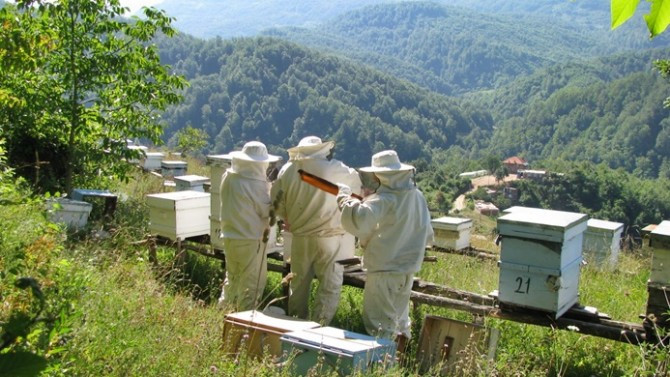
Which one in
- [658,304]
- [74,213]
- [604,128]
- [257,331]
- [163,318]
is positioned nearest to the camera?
[163,318]

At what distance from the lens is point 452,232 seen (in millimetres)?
9906

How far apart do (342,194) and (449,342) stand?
1562 mm

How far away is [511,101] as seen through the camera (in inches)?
7205

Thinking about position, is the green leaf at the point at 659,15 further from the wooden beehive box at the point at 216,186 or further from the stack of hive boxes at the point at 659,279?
the wooden beehive box at the point at 216,186

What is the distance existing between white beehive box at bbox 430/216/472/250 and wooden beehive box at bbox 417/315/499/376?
418 cm

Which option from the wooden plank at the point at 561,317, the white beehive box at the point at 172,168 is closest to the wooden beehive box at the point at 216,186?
the wooden plank at the point at 561,317

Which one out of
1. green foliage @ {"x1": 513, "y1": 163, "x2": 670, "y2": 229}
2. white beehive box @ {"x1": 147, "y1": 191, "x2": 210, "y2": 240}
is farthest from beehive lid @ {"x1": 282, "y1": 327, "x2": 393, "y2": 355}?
green foliage @ {"x1": 513, "y1": 163, "x2": 670, "y2": 229}

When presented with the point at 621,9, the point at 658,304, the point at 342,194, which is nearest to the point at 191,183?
the point at 342,194

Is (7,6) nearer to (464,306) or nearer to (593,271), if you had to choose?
(464,306)

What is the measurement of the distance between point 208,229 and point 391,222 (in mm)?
3224

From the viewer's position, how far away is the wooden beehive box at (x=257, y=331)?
481 cm

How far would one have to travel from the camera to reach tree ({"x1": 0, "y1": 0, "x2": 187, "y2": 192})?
920cm

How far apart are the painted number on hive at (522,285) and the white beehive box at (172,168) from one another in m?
10.6

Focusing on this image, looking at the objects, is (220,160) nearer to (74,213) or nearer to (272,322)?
(74,213)
